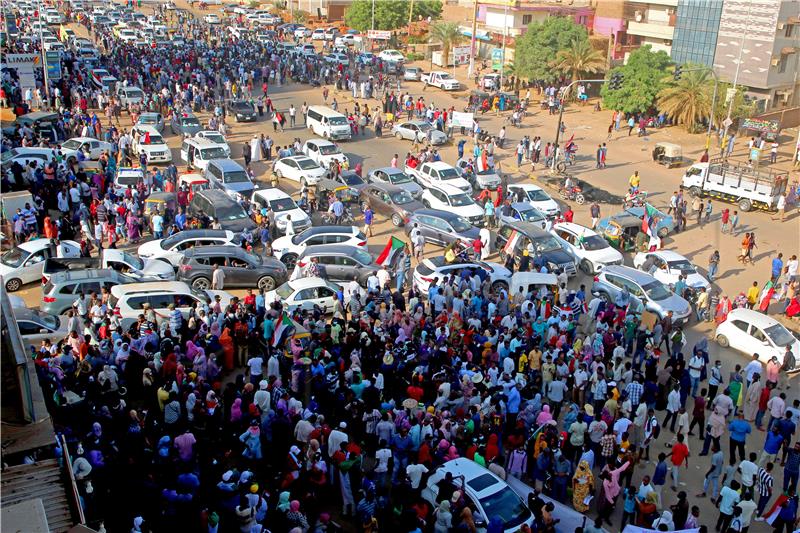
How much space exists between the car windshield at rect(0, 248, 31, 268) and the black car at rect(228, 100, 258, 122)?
22861 millimetres

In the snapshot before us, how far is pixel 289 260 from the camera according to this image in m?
23.8

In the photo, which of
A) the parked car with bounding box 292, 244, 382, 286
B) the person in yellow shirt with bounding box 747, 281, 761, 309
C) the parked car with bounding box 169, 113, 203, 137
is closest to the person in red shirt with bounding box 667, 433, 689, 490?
the person in yellow shirt with bounding box 747, 281, 761, 309

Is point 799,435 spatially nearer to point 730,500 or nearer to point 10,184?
point 730,500

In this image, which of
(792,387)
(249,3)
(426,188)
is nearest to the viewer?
(792,387)

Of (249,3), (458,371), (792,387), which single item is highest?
(249,3)

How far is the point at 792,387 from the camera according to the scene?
61.1 ft

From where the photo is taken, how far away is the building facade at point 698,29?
5109cm

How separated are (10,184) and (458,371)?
20346 mm

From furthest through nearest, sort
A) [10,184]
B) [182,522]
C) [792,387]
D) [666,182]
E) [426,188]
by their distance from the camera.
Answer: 1. [666,182]
2. [426,188]
3. [10,184]
4. [792,387]
5. [182,522]

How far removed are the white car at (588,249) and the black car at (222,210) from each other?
34.2 feet

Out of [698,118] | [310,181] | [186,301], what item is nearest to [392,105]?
[310,181]

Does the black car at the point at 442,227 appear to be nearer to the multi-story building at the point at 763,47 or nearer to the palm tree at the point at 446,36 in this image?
the multi-story building at the point at 763,47

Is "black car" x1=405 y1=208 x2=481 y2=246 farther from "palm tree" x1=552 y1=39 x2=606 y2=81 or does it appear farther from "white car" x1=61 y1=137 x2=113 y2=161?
"palm tree" x1=552 y1=39 x2=606 y2=81

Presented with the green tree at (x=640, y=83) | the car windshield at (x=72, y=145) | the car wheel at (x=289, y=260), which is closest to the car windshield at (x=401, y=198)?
the car wheel at (x=289, y=260)
